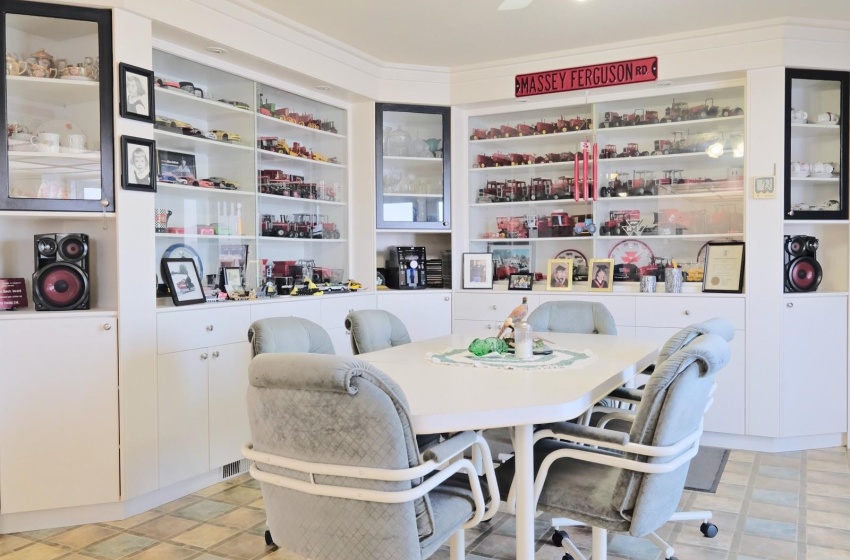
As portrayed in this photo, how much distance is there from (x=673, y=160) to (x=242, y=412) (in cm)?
351

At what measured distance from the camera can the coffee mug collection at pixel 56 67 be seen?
305cm

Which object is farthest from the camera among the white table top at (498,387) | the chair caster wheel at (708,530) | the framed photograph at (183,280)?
the framed photograph at (183,280)

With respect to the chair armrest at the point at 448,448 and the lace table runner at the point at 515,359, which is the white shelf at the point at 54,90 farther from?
the chair armrest at the point at 448,448

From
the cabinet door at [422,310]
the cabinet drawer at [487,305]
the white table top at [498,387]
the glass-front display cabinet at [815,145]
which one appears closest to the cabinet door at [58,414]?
the white table top at [498,387]

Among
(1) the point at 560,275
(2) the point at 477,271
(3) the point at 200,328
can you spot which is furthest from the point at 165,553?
(1) the point at 560,275

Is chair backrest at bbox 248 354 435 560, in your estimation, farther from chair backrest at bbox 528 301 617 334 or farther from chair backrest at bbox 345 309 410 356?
chair backrest at bbox 528 301 617 334

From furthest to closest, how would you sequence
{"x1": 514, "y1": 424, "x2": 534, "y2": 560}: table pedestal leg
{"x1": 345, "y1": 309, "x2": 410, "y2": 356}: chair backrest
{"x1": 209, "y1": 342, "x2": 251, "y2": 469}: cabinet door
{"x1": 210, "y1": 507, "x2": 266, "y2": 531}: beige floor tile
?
{"x1": 209, "y1": 342, "x2": 251, "y2": 469}: cabinet door
{"x1": 345, "y1": 309, "x2": 410, "y2": 356}: chair backrest
{"x1": 210, "y1": 507, "x2": 266, "y2": 531}: beige floor tile
{"x1": 514, "y1": 424, "x2": 534, "y2": 560}: table pedestal leg

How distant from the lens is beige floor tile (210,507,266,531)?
303 cm

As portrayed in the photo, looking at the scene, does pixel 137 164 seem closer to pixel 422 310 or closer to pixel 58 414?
pixel 58 414

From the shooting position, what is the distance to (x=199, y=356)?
347 cm

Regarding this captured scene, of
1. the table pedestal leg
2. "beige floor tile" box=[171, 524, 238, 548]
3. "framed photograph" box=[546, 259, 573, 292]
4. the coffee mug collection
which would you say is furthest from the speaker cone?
"framed photograph" box=[546, 259, 573, 292]

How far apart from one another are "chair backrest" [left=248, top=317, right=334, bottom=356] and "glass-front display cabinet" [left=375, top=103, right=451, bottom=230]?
218 cm

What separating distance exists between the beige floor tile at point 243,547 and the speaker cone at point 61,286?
1317 mm

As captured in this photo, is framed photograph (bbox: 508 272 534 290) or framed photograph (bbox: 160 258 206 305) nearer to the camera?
framed photograph (bbox: 160 258 206 305)
